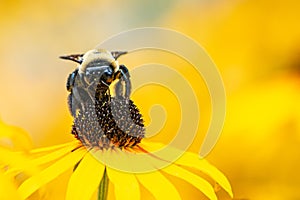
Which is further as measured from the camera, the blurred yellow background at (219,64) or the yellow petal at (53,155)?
the blurred yellow background at (219,64)

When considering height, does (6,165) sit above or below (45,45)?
below

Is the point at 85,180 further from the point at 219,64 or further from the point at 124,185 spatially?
the point at 219,64

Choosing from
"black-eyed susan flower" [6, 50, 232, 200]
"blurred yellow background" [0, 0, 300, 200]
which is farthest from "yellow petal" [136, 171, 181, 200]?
"blurred yellow background" [0, 0, 300, 200]

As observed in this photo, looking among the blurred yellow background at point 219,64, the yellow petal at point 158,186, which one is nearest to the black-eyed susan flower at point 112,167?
the yellow petal at point 158,186

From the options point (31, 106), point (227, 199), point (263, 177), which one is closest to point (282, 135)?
point (263, 177)

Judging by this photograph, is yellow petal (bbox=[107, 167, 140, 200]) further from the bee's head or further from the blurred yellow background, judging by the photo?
the blurred yellow background

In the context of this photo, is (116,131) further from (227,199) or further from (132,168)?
(227,199)

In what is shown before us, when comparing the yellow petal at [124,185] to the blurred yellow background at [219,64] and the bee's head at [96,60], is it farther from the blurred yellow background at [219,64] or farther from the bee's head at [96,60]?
the blurred yellow background at [219,64]
